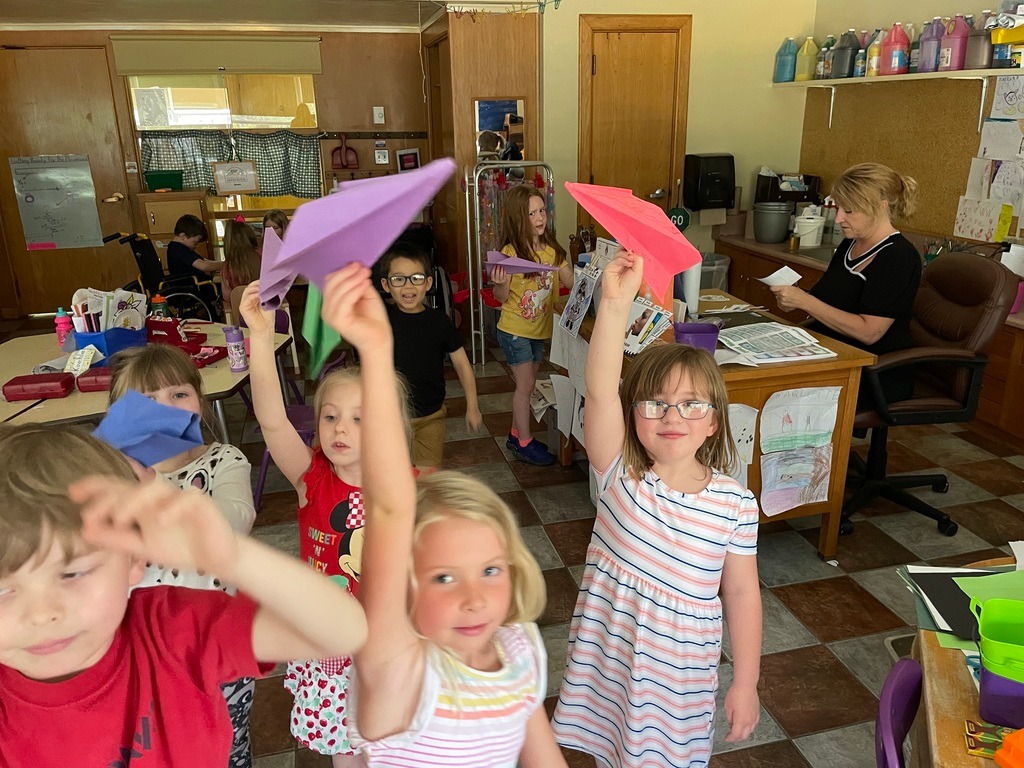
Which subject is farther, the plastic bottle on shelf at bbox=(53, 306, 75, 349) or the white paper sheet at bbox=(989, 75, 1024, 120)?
the white paper sheet at bbox=(989, 75, 1024, 120)

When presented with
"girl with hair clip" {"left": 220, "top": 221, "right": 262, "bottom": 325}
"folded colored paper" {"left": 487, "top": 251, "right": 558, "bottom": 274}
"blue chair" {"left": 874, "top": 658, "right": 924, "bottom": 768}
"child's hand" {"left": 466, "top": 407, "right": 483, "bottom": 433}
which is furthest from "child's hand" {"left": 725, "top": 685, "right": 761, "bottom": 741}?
"girl with hair clip" {"left": 220, "top": 221, "right": 262, "bottom": 325}

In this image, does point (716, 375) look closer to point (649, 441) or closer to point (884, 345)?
point (649, 441)

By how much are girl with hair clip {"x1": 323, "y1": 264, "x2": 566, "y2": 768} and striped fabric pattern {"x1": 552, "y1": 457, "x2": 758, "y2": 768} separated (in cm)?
40

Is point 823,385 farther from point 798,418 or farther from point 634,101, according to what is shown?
point 634,101

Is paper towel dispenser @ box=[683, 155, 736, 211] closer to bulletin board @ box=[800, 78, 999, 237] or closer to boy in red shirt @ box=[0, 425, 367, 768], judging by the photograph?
bulletin board @ box=[800, 78, 999, 237]

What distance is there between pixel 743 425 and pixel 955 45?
298 cm

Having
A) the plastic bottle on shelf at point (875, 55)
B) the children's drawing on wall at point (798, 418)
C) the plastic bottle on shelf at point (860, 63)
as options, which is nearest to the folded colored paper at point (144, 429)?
the children's drawing on wall at point (798, 418)

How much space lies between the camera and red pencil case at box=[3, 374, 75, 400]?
262cm

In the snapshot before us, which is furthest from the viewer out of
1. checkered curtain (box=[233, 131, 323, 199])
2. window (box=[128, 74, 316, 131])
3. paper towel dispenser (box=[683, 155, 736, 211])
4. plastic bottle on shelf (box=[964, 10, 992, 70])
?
checkered curtain (box=[233, 131, 323, 199])

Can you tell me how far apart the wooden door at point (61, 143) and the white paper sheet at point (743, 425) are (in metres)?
6.45

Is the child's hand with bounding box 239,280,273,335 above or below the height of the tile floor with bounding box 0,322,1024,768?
above

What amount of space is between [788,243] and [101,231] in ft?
20.1

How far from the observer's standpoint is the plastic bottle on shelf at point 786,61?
17.6 feet

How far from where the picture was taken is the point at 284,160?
6.98 meters
